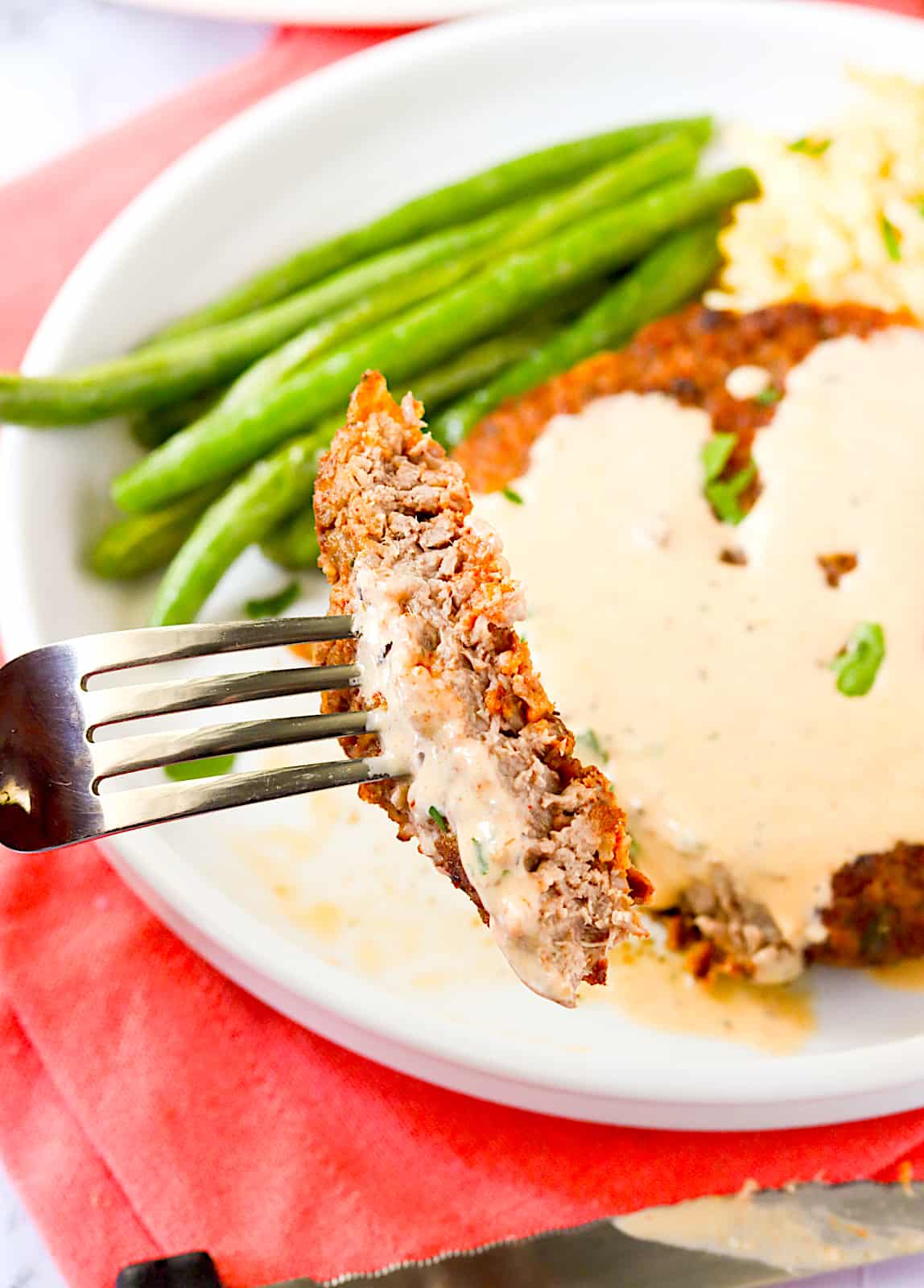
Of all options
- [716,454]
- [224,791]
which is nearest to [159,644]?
[224,791]

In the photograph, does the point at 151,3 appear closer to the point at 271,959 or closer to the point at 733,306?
the point at 733,306

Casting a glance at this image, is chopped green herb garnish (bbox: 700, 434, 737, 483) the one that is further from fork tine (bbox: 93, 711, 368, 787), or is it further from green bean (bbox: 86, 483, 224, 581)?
fork tine (bbox: 93, 711, 368, 787)

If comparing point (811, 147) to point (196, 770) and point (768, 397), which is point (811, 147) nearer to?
point (768, 397)

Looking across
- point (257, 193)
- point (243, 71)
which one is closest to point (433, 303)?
point (257, 193)

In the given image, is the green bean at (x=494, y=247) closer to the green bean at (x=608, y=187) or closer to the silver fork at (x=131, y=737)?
the green bean at (x=608, y=187)

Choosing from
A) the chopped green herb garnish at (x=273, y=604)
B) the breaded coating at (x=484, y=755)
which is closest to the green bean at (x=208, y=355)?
the chopped green herb garnish at (x=273, y=604)

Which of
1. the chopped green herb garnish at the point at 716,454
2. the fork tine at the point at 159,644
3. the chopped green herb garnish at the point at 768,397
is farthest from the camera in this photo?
the chopped green herb garnish at the point at 768,397

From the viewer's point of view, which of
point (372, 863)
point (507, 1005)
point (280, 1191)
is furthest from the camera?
point (372, 863)
